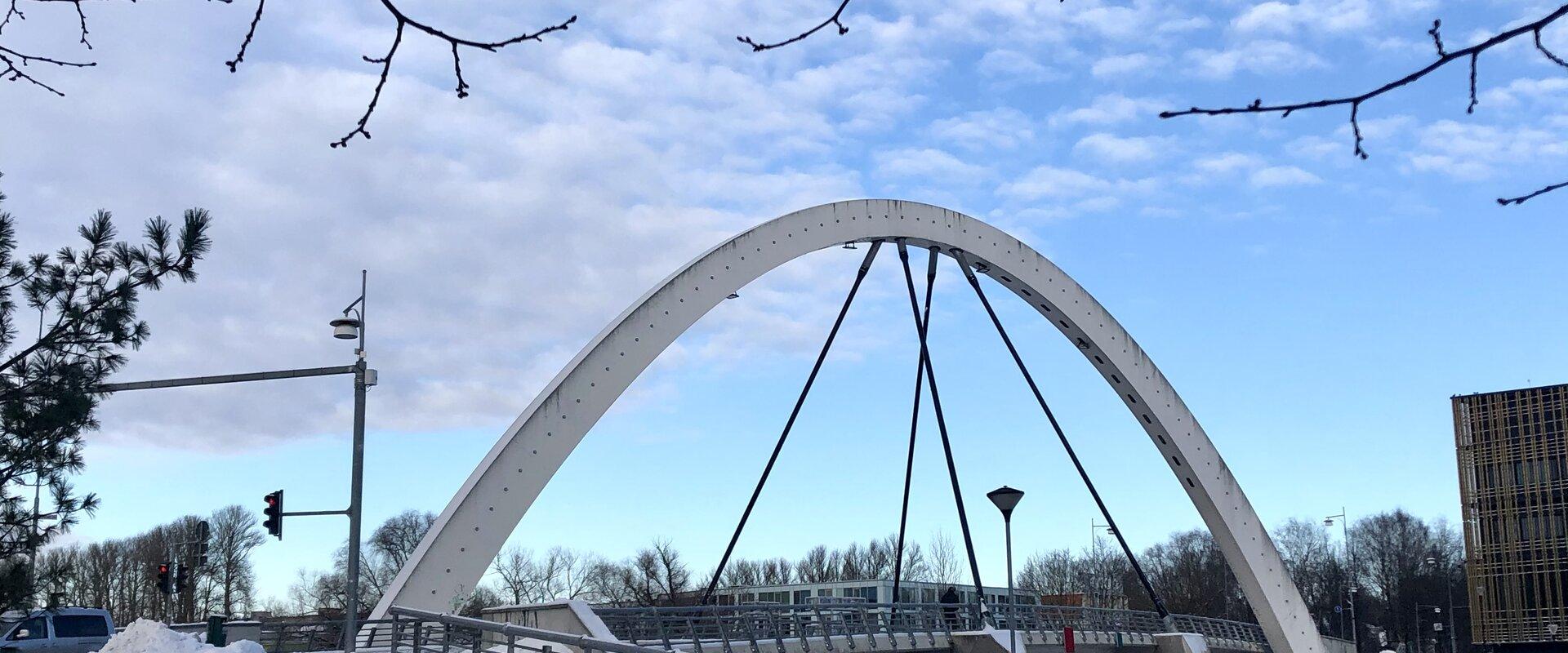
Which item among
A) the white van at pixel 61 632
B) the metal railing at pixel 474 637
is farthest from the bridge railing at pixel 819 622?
the white van at pixel 61 632

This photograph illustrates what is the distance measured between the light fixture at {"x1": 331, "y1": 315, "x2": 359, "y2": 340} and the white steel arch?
162 inches

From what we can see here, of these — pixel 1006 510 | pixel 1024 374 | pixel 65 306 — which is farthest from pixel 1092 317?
pixel 65 306

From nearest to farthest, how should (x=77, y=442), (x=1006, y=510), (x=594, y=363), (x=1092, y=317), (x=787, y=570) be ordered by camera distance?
(x=77, y=442)
(x=1006, y=510)
(x=594, y=363)
(x=1092, y=317)
(x=787, y=570)

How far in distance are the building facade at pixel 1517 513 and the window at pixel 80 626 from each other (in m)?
54.3

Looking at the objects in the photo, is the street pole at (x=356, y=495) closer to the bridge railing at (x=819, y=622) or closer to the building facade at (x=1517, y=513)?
the bridge railing at (x=819, y=622)

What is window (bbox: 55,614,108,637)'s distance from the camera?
19.2 meters

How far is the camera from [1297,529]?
98188 mm

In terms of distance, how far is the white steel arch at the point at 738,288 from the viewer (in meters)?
18.8

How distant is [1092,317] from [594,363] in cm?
1399

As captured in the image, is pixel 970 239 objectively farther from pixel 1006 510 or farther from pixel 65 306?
pixel 65 306

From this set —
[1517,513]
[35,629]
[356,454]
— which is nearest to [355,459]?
[356,454]

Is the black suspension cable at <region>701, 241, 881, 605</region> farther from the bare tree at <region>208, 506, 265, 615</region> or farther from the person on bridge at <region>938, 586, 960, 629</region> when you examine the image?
the bare tree at <region>208, 506, 265, 615</region>

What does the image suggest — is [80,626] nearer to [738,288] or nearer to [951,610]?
→ [738,288]

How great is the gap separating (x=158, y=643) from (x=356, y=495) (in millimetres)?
2501
